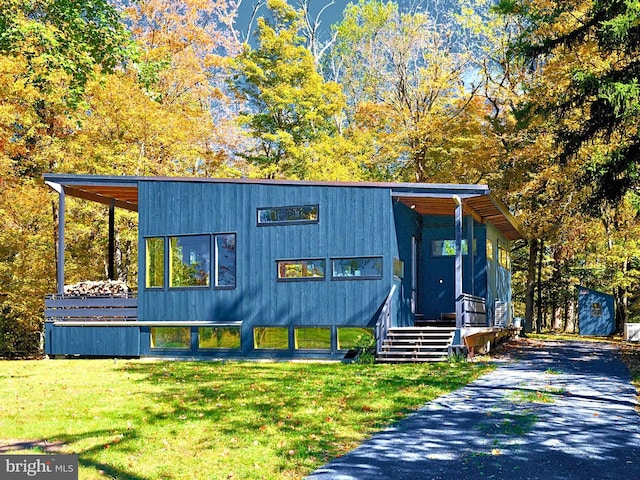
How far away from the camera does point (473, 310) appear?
1862 cm

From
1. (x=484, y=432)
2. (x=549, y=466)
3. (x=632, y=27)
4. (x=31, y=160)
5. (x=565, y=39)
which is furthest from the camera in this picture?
(x=31, y=160)

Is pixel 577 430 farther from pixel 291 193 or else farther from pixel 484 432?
pixel 291 193

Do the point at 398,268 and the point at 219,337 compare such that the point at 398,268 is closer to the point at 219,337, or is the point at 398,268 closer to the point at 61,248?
the point at 219,337

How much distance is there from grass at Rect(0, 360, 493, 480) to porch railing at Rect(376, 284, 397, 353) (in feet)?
3.15

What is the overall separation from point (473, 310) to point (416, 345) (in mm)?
2264

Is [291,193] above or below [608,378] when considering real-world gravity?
above

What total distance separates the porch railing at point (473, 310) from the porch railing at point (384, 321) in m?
1.65

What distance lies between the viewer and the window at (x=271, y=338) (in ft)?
60.7

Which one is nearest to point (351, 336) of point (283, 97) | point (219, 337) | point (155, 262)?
point (219, 337)

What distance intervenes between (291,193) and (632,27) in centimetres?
871

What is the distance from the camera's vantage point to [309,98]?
114 feet

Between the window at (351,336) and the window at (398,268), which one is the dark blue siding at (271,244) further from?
the window at (398,268)

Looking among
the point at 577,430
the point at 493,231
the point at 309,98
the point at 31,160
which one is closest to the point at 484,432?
the point at 577,430


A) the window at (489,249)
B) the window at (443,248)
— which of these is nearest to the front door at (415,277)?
the window at (443,248)
